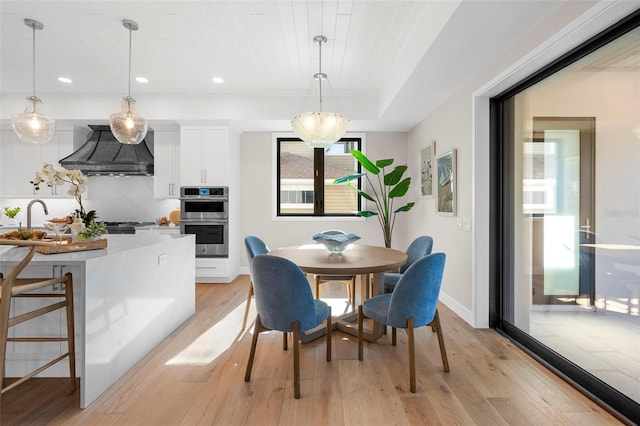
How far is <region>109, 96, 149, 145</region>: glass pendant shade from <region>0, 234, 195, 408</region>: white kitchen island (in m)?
1.13

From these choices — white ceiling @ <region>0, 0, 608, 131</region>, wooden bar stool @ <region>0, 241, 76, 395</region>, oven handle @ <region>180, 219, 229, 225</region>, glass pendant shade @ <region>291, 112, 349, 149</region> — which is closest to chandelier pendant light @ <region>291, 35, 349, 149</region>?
glass pendant shade @ <region>291, 112, 349, 149</region>

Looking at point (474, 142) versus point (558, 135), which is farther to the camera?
point (474, 142)

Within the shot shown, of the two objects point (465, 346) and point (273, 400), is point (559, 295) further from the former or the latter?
point (273, 400)

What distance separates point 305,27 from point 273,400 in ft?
9.61

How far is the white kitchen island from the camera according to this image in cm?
185

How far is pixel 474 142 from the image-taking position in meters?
3.06

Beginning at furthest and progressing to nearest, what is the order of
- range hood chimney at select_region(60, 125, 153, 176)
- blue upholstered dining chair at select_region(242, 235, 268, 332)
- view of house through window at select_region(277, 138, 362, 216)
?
view of house through window at select_region(277, 138, 362, 216) < range hood chimney at select_region(60, 125, 153, 176) < blue upholstered dining chair at select_region(242, 235, 268, 332)

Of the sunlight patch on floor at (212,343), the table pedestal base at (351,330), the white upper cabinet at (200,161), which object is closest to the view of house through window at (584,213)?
the table pedestal base at (351,330)

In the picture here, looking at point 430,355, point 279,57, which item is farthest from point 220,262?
point 430,355

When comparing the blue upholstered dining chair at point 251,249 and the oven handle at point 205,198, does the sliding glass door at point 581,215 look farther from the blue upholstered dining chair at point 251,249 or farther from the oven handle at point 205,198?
the oven handle at point 205,198

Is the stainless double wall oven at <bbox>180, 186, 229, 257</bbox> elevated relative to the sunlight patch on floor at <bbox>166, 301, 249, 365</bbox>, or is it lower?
elevated

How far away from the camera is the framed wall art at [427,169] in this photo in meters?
4.30

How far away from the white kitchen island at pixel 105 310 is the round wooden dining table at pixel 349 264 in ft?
3.33

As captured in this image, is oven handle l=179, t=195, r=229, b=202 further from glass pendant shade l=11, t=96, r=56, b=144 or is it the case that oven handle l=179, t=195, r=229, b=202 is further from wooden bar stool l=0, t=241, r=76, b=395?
wooden bar stool l=0, t=241, r=76, b=395
